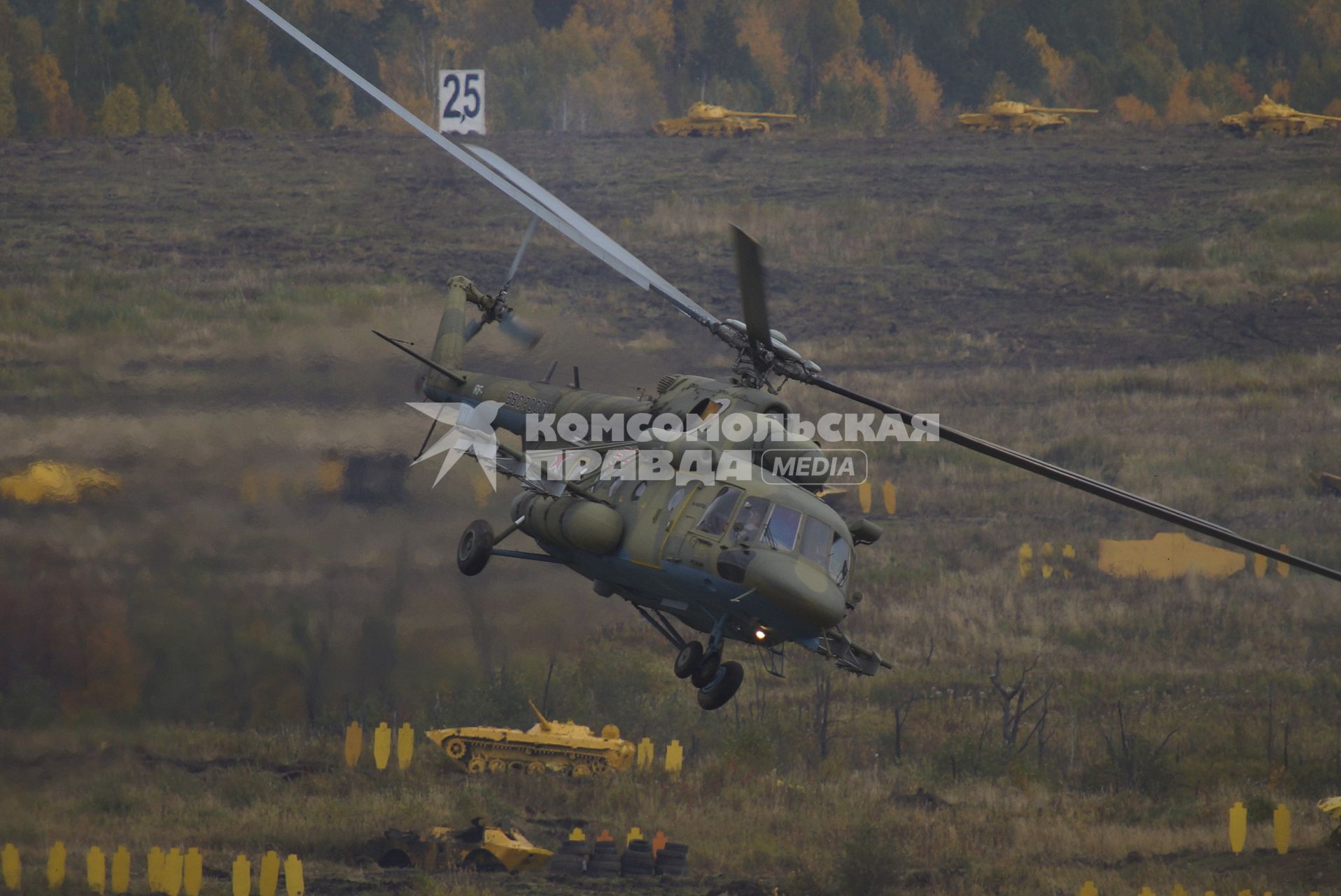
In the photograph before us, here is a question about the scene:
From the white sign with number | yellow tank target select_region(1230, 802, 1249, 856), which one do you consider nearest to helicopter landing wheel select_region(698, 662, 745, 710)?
yellow tank target select_region(1230, 802, 1249, 856)

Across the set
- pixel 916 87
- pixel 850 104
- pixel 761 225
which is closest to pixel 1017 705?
pixel 761 225

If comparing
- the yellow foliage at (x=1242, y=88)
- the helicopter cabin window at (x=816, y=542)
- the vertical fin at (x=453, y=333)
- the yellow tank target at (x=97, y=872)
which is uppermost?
the yellow foliage at (x=1242, y=88)

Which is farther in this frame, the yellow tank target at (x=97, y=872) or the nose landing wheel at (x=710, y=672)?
the yellow tank target at (x=97, y=872)

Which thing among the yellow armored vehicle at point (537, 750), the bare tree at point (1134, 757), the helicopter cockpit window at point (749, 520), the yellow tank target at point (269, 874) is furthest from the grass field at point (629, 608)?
the helicopter cockpit window at point (749, 520)

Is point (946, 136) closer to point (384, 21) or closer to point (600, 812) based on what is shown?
point (384, 21)

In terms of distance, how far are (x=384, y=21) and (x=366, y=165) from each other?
21222 mm

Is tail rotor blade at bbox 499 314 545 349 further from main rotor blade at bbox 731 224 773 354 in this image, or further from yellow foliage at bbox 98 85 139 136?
yellow foliage at bbox 98 85 139 136

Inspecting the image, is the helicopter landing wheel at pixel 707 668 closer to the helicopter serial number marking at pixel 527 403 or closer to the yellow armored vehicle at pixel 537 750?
the helicopter serial number marking at pixel 527 403

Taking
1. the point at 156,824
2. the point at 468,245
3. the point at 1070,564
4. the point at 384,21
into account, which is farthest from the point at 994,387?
the point at 384,21

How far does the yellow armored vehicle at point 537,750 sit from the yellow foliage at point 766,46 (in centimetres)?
6975

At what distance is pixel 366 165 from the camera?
78312 mm

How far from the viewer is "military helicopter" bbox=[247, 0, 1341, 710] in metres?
19.7

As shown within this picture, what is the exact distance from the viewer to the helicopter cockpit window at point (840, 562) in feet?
66.4

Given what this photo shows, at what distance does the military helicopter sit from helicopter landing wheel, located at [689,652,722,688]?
0.6 inches
